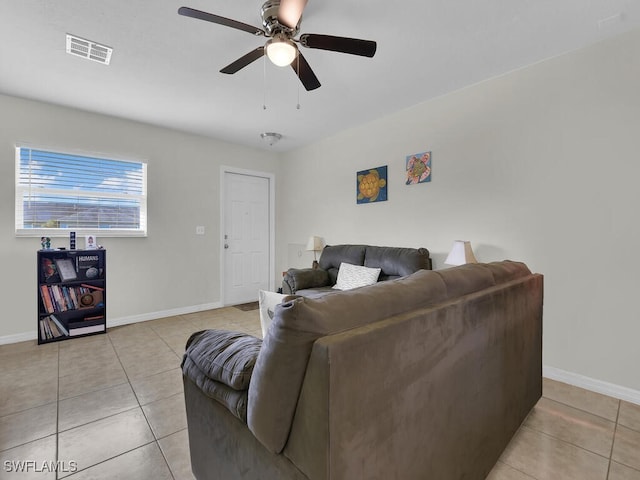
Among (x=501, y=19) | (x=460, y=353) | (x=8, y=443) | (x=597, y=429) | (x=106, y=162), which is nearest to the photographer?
(x=460, y=353)

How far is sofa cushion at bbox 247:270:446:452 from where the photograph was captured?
0.80 meters

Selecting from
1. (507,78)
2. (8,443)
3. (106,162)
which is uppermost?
(507,78)

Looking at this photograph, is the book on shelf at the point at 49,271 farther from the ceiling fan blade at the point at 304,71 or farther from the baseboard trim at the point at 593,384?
the baseboard trim at the point at 593,384

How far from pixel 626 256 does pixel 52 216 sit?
5.14 meters

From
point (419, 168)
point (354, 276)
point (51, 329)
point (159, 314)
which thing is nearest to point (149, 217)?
point (159, 314)

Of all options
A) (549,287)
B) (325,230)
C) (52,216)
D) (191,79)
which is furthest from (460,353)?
(52,216)

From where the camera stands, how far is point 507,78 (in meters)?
2.67

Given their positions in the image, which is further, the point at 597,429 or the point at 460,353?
the point at 597,429

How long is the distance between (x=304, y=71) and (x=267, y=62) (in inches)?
24.0

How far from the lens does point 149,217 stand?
155 inches

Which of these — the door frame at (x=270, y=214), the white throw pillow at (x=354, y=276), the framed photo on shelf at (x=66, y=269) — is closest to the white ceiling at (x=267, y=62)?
the door frame at (x=270, y=214)

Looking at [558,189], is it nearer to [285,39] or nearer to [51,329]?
[285,39]

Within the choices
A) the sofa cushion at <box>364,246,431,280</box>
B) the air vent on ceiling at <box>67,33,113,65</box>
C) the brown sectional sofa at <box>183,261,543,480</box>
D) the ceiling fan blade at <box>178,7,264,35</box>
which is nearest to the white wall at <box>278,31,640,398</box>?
the sofa cushion at <box>364,246,431,280</box>

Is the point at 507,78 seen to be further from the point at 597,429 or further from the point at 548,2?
Result: the point at 597,429
